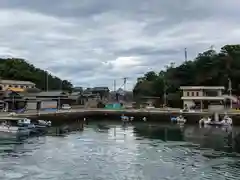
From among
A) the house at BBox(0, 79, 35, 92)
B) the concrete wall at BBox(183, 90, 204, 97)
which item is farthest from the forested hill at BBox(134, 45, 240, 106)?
the house at BBox(0, 79, 35, 92)

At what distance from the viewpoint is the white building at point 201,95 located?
67.9 m

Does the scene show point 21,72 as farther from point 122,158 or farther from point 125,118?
point 122,158

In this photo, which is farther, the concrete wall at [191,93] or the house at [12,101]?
the concrete wall at [191,93]

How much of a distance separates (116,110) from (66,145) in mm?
32958

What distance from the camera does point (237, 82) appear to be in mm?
71438

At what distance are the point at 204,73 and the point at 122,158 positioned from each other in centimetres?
5089

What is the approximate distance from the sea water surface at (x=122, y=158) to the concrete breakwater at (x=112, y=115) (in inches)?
626

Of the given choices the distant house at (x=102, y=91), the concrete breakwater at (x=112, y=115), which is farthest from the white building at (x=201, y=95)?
the distant house at (x=102, y=91)

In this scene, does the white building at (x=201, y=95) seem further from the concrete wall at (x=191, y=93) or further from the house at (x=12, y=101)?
the house at (x=12, y=101)

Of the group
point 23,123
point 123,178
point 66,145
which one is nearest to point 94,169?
point 123,178

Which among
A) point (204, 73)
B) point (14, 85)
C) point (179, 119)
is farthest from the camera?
point (14, 85)

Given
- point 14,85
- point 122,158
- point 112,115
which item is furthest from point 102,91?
point 122,158

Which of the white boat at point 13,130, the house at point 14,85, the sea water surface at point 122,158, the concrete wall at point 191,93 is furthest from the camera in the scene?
the house at point 14,85

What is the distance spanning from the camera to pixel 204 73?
75.6 meters
